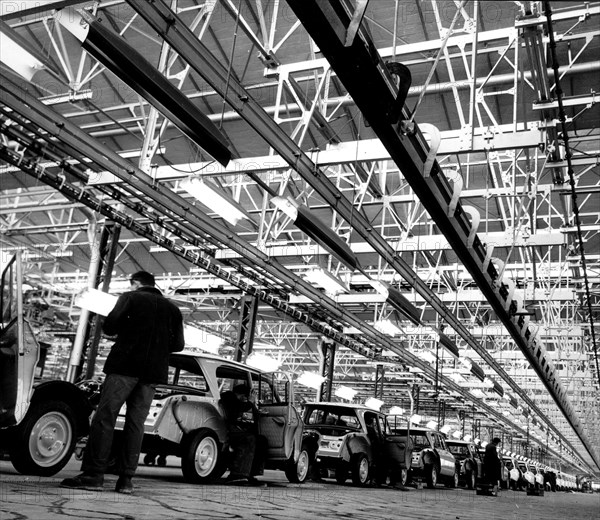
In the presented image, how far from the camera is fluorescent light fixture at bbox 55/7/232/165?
6.18m

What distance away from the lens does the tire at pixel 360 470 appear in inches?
509

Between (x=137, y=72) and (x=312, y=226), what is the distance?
4432 millimetres

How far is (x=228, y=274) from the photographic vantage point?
19359 mm

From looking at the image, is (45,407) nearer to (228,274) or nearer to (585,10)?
(585,10)

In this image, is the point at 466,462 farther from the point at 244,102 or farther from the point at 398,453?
the point at 244,102

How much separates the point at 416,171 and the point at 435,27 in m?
4.13

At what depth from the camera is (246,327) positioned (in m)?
21.2

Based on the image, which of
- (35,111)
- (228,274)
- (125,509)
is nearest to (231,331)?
(228,274)

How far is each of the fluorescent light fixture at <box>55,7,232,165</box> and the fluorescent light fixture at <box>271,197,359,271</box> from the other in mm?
2420

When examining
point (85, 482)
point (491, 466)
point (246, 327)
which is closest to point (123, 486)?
point (85, 482)

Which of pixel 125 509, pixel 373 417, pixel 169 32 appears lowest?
pixel 125 509

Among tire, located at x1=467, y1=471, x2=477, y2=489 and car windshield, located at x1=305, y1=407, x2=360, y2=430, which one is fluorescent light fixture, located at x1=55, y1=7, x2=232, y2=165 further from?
tire, located at x1=467, y1=471, x2=477, y2=489

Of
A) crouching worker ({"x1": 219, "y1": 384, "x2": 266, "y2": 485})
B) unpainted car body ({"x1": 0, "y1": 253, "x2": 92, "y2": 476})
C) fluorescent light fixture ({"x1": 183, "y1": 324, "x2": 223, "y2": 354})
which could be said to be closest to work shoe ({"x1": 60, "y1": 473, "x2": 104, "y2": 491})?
unpainted car body ({"x1": 0, "y1": 253, "x2": 92, "y2": 476})

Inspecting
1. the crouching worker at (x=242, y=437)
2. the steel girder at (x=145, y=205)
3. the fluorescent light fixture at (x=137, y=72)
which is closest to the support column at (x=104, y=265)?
the steel girder at (x=145, y=205)
